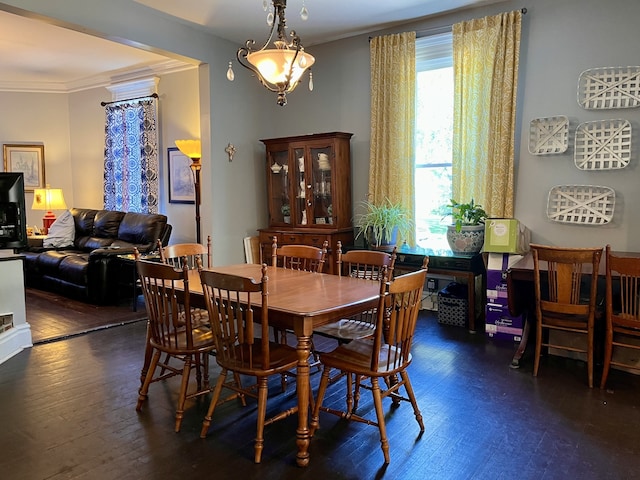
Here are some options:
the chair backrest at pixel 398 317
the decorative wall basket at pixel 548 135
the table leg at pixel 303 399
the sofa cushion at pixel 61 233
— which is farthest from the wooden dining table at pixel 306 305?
the sofa cushion at pixel 61 233

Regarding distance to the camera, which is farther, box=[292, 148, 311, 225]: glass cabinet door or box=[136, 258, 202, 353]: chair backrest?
box=[292, 148, 311, 225]: glass cabinet door

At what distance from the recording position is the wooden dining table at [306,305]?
2.34 metres

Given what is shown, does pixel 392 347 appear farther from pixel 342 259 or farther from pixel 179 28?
pixel 179 28

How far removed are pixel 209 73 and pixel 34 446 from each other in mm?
4032

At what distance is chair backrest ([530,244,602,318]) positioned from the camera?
3186 millimetres

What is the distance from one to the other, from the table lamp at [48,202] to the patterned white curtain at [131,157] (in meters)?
0.76

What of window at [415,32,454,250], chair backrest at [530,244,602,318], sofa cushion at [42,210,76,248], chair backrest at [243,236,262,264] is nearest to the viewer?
chair backrest at [530,244,602,318]

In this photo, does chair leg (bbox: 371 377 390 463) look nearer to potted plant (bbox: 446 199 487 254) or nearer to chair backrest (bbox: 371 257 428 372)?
chair backrest (bbox: 371 257 428 372)

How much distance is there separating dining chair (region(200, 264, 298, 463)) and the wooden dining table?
0.10m

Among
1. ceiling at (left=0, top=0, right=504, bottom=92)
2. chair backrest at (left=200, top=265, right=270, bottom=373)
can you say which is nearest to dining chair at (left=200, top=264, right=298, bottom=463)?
chair backrest at (left=200, top=265, right=270, bottom=373)

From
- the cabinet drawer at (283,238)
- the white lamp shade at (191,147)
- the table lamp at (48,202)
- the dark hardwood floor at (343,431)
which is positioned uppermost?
the white lamp shade at (191,147)

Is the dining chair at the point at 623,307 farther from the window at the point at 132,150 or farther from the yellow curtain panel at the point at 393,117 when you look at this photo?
the window at the point at 132,150

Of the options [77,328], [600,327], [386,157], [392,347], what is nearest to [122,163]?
[77,328]

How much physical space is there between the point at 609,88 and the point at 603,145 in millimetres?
460
